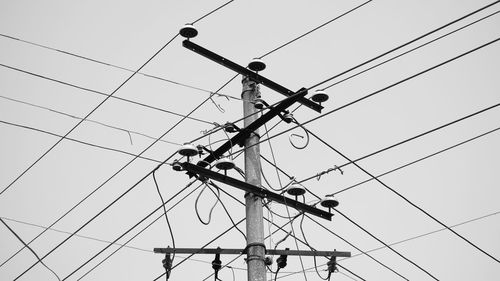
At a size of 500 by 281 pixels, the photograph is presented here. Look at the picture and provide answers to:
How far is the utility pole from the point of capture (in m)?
10.1

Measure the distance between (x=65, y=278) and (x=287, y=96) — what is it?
17.5 ft

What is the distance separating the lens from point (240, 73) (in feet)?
39.8

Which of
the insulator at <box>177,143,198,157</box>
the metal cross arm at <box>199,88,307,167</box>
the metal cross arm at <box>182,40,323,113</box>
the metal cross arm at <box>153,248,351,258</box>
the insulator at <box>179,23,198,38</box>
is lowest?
the metal cross arm at <box>153,248,351,258</box>

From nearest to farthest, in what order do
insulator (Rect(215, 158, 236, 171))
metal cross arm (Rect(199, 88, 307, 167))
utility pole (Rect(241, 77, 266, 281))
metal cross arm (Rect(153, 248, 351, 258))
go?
utility pole (Rect(241, 77, 266, 281)) → insulator (Rect(215, 158, 236, 171)) → metal cross arm (Rect(153, 248, 351, 258)) → metal cross arm (Rect(199, 88, 307, 167))

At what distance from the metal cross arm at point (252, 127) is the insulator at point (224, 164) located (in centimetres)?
67

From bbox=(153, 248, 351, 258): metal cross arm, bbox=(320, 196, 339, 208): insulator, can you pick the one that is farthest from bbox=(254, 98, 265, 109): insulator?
bbox=(153, 248, 351, 258): metal cross arm

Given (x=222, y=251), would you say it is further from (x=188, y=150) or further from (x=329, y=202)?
(x=329, y=202)

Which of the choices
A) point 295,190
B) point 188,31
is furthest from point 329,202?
point 188,31

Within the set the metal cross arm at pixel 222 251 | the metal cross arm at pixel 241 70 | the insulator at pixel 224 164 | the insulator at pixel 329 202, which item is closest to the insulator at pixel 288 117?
the metal cross arm at pixel 241 70

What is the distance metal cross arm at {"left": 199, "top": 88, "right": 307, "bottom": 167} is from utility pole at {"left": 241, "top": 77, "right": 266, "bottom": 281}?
10cm

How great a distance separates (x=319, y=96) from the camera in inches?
462

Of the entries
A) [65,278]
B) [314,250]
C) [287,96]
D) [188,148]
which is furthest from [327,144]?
[65,278]

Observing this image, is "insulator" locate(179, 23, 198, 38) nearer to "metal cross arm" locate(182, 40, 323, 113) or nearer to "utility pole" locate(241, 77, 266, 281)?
"metal cross arm" locate(182, 40, 323, 113)

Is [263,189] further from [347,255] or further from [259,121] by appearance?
[347,255]
